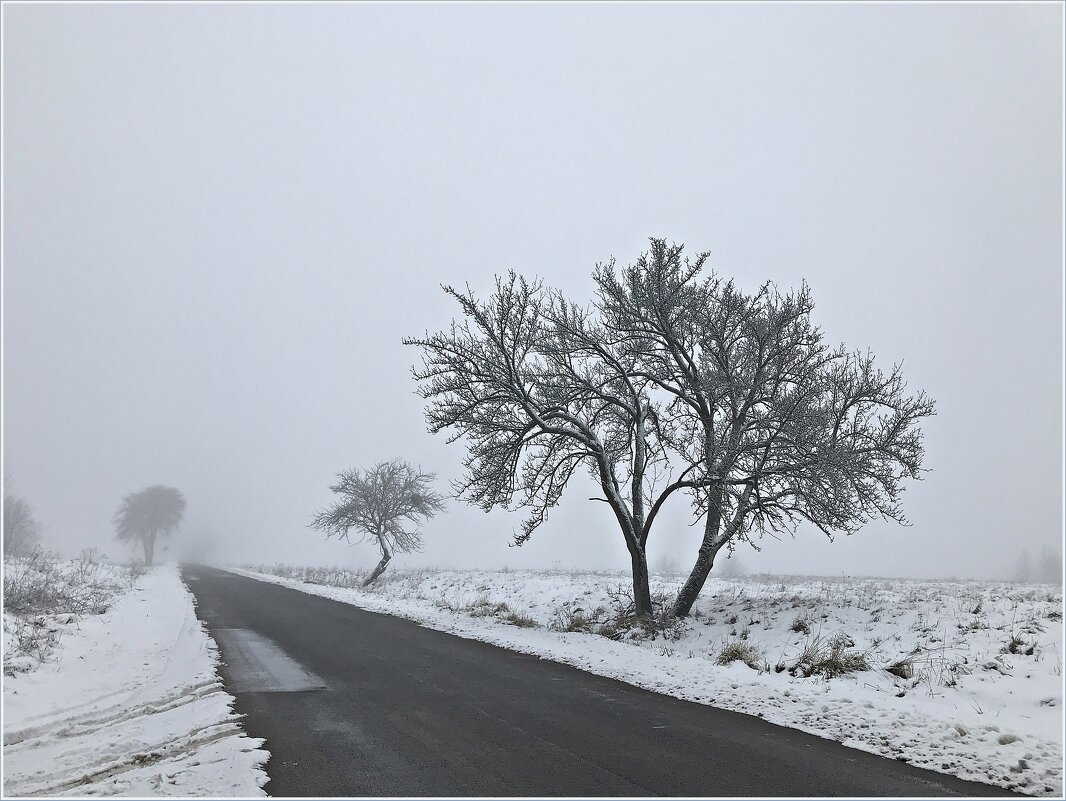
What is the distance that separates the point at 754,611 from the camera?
14703 millimetres

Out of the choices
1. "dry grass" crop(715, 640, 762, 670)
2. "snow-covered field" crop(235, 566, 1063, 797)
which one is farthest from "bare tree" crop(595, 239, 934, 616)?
"dry grass" crop(715, 640, 762, 670)

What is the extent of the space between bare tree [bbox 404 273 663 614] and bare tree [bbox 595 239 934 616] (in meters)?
1.12

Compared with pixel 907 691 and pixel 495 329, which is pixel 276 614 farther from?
pixel 907 691

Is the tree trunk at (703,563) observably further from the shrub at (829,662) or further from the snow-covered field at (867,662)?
the shrub at (829,662)

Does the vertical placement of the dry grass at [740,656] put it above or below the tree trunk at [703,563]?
below

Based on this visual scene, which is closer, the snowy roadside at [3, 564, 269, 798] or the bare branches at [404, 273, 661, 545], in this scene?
the snowy roadside at [3, 564, 269, 798]

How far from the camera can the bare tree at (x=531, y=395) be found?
47.7ft

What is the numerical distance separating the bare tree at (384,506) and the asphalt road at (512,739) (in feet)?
85.9

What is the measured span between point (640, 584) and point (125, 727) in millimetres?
11621

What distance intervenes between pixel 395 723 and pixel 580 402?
10218mm

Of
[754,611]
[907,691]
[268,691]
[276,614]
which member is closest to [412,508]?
[276,614]

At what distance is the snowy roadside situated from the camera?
4914 millimetres

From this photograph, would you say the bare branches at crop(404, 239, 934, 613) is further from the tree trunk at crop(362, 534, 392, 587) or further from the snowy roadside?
the tree trunk at crop(362, 534, 392, 587)

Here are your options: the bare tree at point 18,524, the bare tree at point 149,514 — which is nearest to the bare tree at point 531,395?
the bare tree at point 18,524
